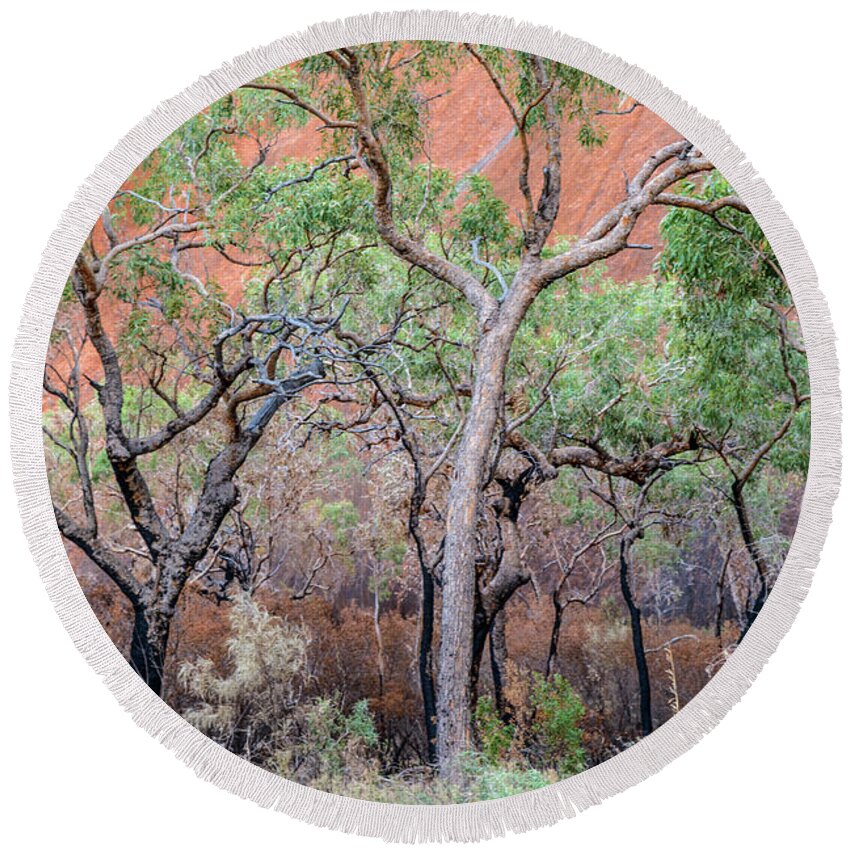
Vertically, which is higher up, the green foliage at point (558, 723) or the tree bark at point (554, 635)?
the tree bark at point (554, 635)

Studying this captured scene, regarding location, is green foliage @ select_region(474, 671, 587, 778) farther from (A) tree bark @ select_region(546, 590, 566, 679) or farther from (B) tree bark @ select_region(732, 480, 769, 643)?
(B) tree bark @ select_region(732, 480, 769, 643)

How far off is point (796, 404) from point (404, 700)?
1840mm

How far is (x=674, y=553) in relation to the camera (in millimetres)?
4258

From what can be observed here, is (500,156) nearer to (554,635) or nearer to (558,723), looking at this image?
(554,635)

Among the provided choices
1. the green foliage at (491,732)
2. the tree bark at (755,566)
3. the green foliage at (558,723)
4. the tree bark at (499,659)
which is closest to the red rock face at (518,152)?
the tree bark at (755,566)

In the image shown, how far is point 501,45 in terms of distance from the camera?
4152mm

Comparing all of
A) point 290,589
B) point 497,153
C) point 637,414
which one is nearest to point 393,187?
point 497,153

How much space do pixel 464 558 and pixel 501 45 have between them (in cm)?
192

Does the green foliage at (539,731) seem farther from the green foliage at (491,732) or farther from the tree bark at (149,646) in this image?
the tree bark at (149,646)

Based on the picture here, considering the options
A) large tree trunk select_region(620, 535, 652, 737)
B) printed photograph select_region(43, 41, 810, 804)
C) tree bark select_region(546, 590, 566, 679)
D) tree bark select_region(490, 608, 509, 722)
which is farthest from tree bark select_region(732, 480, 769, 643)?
tree bark select_region(490, 608, 509, 722)

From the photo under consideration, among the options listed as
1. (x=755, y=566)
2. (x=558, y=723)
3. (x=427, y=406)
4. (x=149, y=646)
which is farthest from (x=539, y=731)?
(x=149, y=646)

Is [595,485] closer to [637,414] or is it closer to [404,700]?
[637,414]

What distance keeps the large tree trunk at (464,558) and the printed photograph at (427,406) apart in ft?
0.03

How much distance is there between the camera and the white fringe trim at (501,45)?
4.02m
